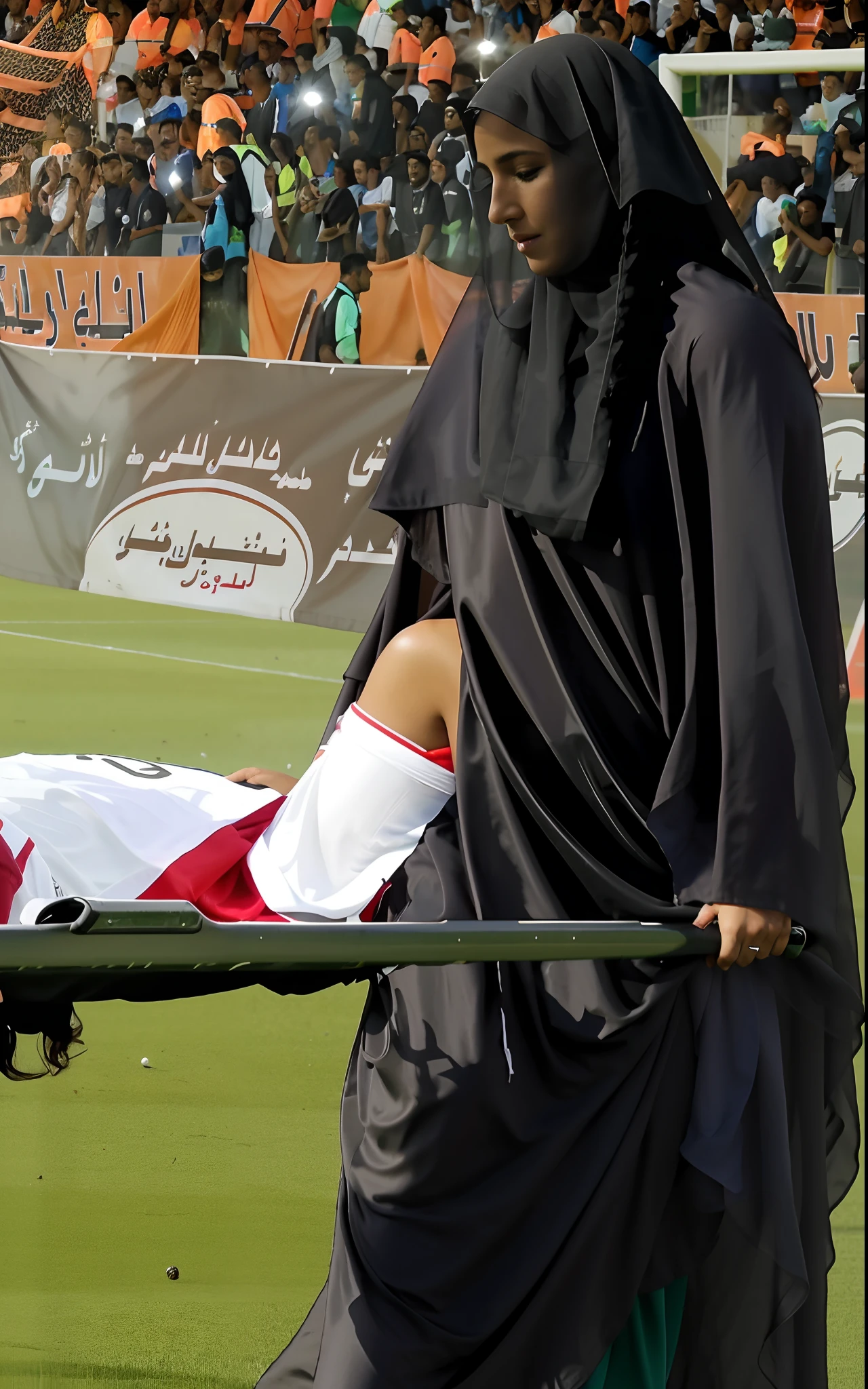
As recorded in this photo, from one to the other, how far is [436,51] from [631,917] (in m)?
6.48

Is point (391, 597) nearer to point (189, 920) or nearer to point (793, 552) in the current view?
point (793, 552)

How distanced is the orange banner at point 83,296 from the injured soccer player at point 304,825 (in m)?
5.99

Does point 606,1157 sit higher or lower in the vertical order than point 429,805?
lower

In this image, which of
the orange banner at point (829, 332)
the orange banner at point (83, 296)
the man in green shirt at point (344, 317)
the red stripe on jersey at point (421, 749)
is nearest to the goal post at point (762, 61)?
the orange banner at point (829, 332)

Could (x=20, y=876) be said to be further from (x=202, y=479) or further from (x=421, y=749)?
(x=202, y=479)

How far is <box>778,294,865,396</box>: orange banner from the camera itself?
6.09 metres

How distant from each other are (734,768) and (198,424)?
19.1 ft

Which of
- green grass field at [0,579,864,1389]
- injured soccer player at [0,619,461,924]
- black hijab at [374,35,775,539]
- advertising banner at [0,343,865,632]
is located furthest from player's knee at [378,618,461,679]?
advertising banner at [0,343,865,632]

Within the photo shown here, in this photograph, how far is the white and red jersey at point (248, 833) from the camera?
1.57m

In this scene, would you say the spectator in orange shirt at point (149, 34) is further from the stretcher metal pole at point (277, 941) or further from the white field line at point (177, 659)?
the stretcher metal pole at point (277, 941)

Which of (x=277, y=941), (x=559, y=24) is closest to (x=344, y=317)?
(x=559, y=24)

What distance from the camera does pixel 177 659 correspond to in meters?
6.66

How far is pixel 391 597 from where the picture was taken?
5.65ft

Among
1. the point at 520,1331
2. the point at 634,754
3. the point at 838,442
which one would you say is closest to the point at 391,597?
the point at 634,754
